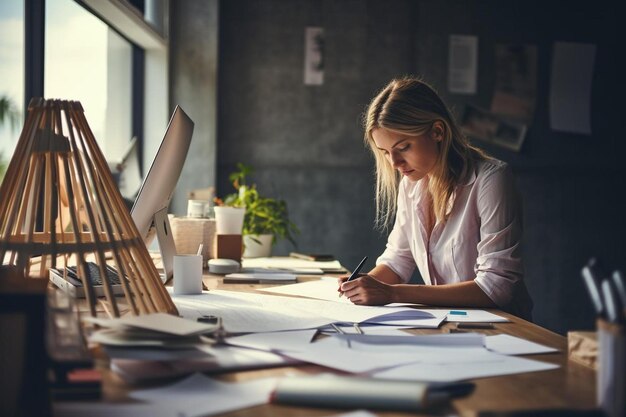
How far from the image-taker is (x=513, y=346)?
121cm

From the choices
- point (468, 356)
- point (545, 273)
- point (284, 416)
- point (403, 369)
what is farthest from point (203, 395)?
point (545, 273)

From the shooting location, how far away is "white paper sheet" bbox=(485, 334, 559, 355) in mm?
1170

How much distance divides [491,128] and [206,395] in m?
3.82

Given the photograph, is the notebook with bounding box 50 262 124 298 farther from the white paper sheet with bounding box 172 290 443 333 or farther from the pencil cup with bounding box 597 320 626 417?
the pencil cup with bounding box 597 320 626 417

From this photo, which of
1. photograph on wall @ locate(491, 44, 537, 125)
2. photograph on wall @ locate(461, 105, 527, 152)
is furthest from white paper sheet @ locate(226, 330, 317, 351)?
photograph on wall @ locate(491, 44, 537, 125)

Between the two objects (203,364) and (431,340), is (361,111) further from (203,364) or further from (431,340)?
(203,364)

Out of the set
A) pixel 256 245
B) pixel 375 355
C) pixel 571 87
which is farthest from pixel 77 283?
pixel 571 87

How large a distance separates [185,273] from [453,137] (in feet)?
3.03

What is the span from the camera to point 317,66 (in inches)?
171

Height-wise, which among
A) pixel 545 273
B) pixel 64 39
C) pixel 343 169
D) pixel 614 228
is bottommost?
pixel 545 273

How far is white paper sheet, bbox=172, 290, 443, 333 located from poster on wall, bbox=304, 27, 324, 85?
2.81 m

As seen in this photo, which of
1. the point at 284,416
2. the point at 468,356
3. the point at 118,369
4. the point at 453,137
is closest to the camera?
the point at 284,416

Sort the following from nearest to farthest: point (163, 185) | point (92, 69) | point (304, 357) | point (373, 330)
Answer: point (304, 357), point (373, 330), point (163, 185), point (92, 69)

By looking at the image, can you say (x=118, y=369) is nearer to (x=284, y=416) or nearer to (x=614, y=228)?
(x=284, y=416)
